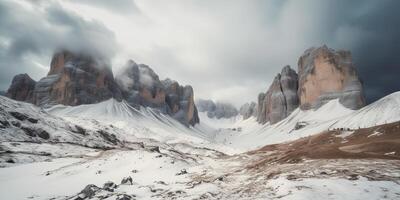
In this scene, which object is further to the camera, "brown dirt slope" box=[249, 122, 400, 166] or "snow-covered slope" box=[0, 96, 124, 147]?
"snow-covered slope" box=[0, 96, 124, 147]

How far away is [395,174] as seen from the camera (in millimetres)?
22812

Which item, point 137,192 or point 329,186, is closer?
point 329,186

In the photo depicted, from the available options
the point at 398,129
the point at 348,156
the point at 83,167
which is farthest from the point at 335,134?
the point at 83,167

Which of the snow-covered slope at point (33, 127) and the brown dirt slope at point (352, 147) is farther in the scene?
the snow-covered slope at point (33, 127)

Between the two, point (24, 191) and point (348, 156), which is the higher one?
point (348, 156)

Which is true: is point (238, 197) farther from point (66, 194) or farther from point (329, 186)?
point (66, 194)

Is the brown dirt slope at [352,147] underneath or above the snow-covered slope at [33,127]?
underneath

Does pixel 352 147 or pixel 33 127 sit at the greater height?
pixel 33 127

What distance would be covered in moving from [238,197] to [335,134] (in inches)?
4264

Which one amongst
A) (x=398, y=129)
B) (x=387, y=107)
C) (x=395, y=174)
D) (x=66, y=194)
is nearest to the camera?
(x=395, y=174)

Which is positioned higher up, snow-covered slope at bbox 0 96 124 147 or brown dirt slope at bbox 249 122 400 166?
snow-covered slope at bbox 0 96 124 147

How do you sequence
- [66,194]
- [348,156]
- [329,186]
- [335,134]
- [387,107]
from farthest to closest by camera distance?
[387,107], [335,134], [348,156], [66,194], [329,186]

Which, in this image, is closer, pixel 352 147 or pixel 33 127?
pixel 352 147

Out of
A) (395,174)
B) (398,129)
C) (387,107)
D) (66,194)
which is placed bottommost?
(66,194)
